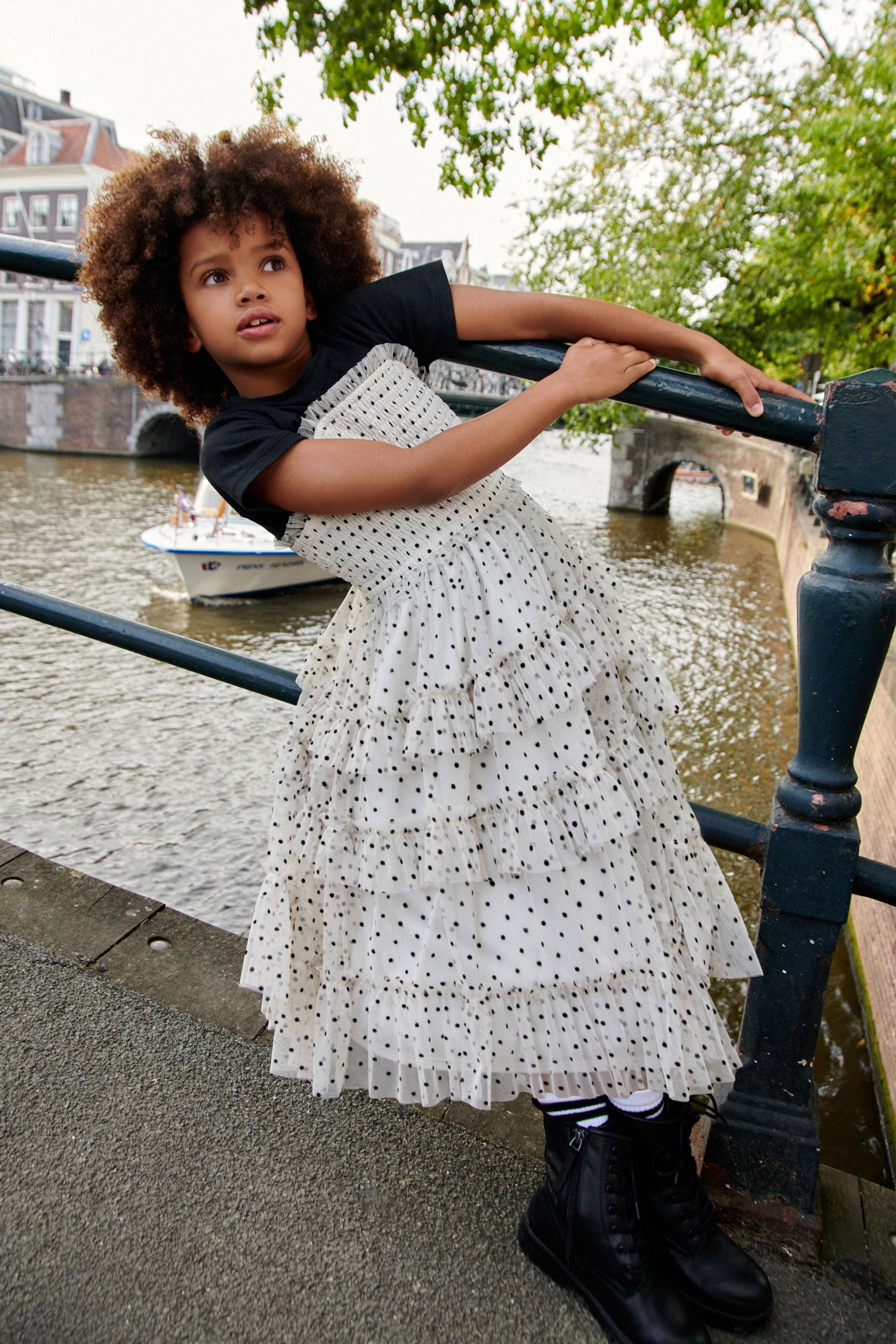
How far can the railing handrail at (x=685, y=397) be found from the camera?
1121 mm

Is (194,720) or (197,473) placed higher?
(197,473)

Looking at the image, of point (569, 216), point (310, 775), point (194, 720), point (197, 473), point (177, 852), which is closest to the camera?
point (310, 775)

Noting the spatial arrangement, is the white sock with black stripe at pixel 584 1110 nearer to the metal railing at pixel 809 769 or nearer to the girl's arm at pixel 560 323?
the metal railing at pixel 809 769

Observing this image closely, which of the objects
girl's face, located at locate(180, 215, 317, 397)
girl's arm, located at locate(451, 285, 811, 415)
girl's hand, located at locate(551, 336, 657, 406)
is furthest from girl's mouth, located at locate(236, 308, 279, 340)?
girl's hand, located at locate(551, 336, 657, 406)

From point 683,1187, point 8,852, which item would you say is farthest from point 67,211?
point 683,1187

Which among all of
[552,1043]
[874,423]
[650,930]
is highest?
[874,423]

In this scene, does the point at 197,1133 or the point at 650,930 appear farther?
the point at 197,1133

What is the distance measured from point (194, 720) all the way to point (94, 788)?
125 centimetres

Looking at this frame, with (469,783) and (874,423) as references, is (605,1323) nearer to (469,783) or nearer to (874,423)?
(469,783)

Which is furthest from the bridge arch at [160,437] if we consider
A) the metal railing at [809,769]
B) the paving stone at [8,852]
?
the metal railing at [809,769]

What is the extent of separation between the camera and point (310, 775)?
1.22 meters

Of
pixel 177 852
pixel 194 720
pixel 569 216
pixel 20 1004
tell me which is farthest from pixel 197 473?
pixel 20 1004

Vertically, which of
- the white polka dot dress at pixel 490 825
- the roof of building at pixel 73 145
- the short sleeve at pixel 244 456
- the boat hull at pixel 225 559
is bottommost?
the boat hull at pixel 225 559

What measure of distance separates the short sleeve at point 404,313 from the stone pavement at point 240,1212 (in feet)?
3.37
